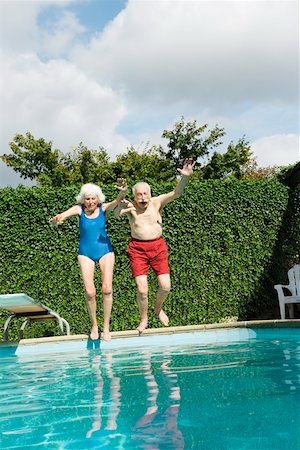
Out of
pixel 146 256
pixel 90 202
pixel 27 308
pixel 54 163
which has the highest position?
pixel 54 163

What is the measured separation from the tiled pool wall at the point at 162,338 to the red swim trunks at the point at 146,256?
1.19 metres

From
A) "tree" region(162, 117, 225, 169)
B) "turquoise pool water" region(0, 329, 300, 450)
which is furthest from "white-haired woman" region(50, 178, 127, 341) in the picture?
"tree" region(162, 117, 225, 169)

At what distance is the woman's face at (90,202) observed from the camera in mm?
6172

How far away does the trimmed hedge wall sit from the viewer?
8.82 metres

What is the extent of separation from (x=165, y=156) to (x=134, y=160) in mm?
1866

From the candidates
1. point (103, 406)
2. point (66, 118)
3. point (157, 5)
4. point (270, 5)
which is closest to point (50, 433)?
point (103, 406)

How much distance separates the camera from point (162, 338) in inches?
288

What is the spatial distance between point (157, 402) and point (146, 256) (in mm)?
3520

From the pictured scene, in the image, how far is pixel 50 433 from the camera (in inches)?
90.4

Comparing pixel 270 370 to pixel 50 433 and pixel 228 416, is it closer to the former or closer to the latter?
pixel 228 416

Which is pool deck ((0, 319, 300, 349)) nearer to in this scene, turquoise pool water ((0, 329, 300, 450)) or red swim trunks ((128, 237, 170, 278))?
red swim trunks ((128, 237, 170, 278))

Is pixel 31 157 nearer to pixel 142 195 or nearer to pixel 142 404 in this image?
pixel 142 195

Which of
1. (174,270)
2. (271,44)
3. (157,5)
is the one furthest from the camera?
(271,44)

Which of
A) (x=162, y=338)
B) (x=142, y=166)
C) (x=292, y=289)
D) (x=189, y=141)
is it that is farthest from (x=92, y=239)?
(x=189, y=141)
